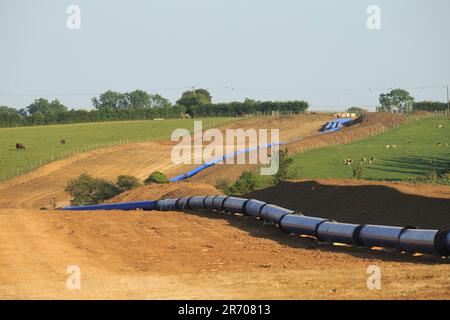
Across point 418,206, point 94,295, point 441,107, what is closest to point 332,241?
point 418,206

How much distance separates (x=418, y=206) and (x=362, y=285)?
46.0 feet

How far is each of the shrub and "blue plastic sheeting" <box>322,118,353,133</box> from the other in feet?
155

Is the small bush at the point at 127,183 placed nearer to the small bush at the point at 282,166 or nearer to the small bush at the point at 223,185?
the small bush at the point at 223,185

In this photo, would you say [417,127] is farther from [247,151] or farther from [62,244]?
[62,244]

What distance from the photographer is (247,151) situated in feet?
278

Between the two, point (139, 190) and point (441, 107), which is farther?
point (441, 107)

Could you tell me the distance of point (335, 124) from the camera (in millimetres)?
108500

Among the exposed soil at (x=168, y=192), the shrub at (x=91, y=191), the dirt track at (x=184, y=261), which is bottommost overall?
the shrub at (x=91, y=191)

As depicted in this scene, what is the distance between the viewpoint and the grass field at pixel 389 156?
64.0 meters

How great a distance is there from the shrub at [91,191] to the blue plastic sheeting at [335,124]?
155 feet

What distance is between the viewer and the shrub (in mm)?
60094

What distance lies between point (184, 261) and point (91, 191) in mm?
38092

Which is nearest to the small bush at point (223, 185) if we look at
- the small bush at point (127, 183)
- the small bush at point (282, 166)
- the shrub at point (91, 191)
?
the small bush at point (282, 166)

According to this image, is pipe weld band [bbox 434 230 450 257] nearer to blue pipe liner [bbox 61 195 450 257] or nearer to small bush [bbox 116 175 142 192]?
blue pipe liner [bbox 61 195 450 257]
